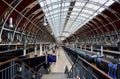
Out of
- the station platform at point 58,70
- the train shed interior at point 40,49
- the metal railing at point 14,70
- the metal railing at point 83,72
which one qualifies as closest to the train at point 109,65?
the train shed interior at point 40,49

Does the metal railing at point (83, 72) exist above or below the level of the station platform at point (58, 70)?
above

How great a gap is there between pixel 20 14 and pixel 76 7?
12467 mm

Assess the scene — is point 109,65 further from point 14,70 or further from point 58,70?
point 58,70

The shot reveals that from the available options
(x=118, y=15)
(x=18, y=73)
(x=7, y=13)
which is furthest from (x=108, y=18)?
(x=18, y=73)

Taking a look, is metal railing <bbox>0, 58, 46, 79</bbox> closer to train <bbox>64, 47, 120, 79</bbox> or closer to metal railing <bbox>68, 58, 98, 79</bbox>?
metal railing <bbox>68, 58, 98, 79</bbox>

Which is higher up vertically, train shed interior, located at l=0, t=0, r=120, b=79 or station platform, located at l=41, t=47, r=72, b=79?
train shed interior, located at l=0, t=0, r=120, b=79

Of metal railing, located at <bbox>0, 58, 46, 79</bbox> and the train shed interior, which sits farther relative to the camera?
the train shed interior

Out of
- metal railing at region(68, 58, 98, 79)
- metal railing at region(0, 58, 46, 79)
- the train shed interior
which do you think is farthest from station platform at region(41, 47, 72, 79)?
metal railing at region(68, 58, 98, 79)

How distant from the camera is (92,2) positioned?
2658cm

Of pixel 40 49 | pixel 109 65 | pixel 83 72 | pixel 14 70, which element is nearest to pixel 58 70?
pixel 40 49

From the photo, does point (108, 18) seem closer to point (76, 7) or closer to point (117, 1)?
point (76, 7)

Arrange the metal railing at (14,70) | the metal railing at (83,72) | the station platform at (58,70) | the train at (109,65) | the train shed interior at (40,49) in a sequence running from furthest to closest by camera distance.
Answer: the station platform at (58,70), the train shed interior at (40,49), the metal railing at (14,70), the metal railing at (83,72), the train at (109,65)

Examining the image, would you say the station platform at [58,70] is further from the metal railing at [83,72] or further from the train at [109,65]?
the metal railing at [83,72]

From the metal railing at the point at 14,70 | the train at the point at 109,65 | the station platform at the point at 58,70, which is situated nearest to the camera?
the train at the point at 109,65
